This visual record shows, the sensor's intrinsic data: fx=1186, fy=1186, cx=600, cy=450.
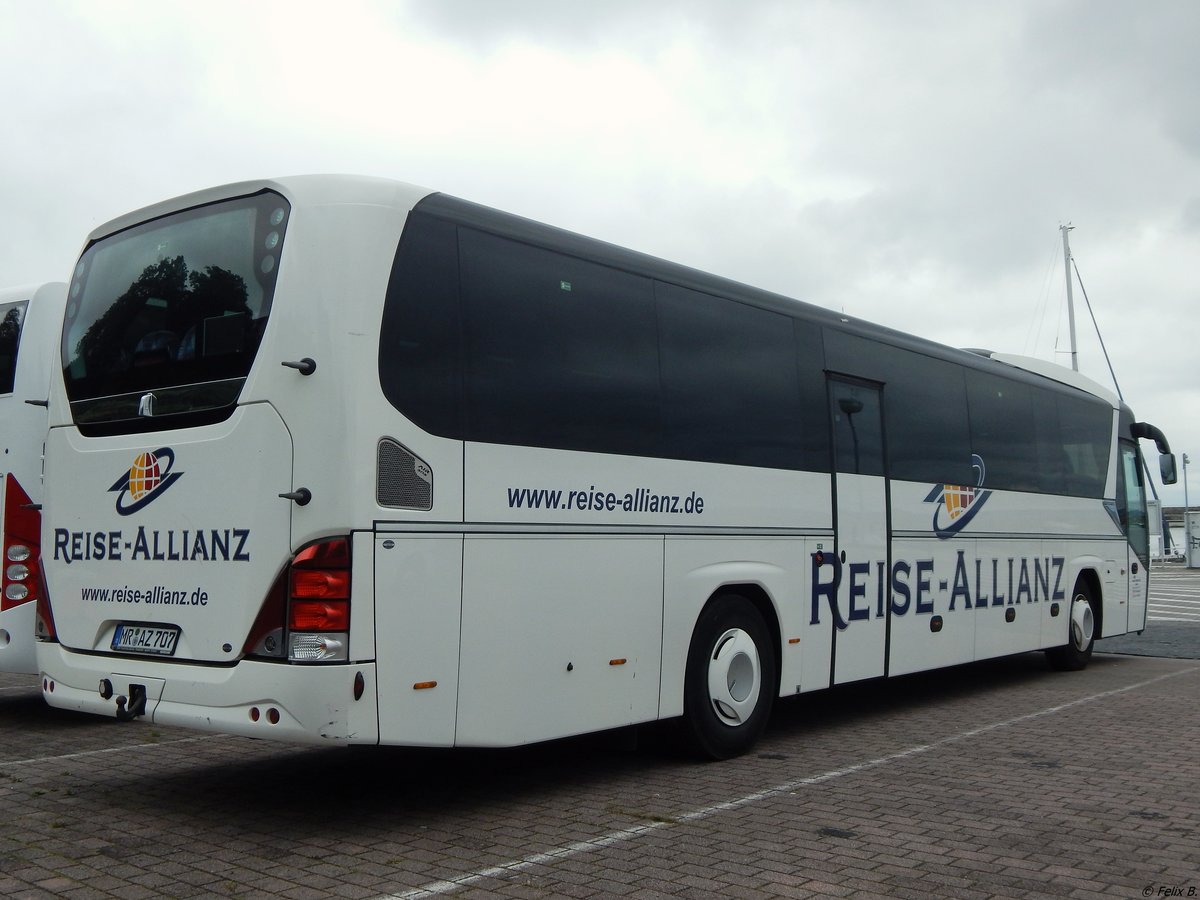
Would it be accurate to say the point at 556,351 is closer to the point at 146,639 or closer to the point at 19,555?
the point at 146,639

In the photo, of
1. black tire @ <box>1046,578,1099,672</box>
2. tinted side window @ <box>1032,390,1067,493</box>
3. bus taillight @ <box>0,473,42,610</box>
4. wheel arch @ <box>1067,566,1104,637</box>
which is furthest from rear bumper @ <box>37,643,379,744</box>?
wheel arch @ <box>1067,566,1104,637</box>

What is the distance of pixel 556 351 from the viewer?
22.4 ft

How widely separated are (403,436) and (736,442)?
122 inches

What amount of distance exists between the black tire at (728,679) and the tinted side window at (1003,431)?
4.49 metres

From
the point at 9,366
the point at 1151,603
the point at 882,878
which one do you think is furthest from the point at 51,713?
the point at 1151,603

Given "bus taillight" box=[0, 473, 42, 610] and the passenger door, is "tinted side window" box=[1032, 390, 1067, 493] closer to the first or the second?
the passenger door

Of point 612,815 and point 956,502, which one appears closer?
point 612,815

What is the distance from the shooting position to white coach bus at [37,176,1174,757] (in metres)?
5.70

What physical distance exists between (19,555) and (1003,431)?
934cm

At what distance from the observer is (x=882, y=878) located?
5.28m

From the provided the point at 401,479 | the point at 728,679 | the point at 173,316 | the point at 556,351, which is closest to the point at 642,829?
the point at 728,679

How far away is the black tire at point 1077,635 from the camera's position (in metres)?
14.1

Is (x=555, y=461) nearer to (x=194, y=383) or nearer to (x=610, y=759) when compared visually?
(x=194, y=383)

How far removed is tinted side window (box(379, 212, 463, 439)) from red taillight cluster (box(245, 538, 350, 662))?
0.82m
